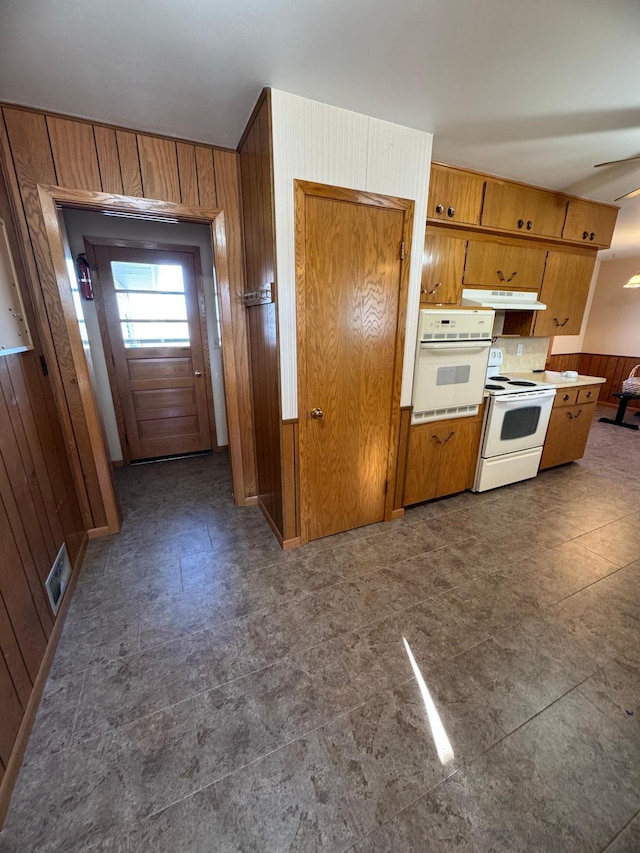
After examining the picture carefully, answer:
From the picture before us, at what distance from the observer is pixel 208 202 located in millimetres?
2170

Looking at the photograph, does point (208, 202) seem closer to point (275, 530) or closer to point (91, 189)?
point (91, 189)

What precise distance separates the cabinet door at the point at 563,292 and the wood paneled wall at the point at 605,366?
8.66 ft

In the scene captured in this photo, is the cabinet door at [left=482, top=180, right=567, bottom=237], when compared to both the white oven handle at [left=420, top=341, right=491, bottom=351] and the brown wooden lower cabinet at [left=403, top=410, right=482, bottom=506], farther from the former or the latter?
the brown wooden lower cabinet at [left=403, top=410, right=482, bottom=506]

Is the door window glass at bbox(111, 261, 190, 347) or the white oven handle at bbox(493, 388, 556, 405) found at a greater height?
the door window glass at bbox(111, 261, 190, 347)

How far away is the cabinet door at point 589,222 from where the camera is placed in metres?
2.97

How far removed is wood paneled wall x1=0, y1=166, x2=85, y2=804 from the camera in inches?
47.8

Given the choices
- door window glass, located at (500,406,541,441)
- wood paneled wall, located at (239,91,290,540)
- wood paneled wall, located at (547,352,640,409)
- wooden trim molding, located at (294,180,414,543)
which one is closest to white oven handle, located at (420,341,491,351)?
wooden trim molding, located at (294,180,414,543)

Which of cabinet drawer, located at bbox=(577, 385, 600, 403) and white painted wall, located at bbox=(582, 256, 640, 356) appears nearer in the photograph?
cabinet drawer, located at bbox=(577, 385, 600, 403)

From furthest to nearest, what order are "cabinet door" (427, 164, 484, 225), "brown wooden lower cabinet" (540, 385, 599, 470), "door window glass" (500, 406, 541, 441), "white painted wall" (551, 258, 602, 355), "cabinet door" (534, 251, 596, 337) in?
"white painted wall" (551, 258, 602, 355), "brown wooden lower cabinet" (540, 385, 599, 470), "cabinet door" (534, 251, 596, 337), "door window glass" (500, 406, 541, 441), "cabinet door" (427, 164, 484, 225)

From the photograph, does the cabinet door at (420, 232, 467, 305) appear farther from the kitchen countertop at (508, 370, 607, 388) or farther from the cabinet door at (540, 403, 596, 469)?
the cabinet door at (540, 403, 596, 469)

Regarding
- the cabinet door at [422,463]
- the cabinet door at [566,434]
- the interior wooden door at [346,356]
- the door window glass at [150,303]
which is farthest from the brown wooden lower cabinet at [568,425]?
the door window glass at [150,303]

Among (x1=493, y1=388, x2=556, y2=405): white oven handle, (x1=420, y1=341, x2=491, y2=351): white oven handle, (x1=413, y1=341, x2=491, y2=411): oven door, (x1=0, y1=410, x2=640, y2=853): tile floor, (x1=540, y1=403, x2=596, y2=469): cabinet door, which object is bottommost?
(x1=0, y1=410, x2=640, y2=853): tile floor

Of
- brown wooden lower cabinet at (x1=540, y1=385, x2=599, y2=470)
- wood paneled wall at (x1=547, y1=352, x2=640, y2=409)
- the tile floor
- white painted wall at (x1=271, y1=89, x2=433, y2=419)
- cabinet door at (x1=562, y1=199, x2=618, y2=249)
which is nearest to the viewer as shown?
the tile floor

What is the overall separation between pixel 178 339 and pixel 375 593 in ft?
9.91
